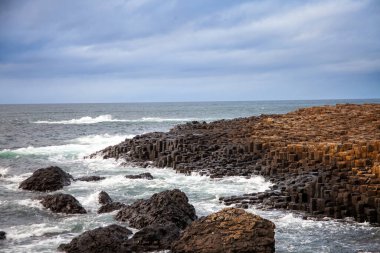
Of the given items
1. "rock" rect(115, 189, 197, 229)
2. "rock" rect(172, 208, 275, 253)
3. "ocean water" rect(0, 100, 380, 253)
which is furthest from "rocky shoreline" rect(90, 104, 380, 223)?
"rock" rect(172, 208, 275, 253)

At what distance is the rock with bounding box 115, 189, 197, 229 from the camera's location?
13.2 m

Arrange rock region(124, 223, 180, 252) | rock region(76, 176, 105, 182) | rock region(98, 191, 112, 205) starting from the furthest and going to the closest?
rock region(76, 176, 105, 182)
rock region(98, 191, 112, 205)
rock region(124, 223, 180, 252)

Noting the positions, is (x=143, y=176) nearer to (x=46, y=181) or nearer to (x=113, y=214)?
(x=46, y=181)

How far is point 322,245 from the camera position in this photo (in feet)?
39.0

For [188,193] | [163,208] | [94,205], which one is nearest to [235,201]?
[188,193]

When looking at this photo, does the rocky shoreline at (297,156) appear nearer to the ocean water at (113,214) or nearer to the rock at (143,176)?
the ocean water at (113,214)

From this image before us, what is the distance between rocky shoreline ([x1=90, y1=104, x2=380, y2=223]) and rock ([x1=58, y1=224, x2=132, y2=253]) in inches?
214

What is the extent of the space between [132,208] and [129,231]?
67.9 inches

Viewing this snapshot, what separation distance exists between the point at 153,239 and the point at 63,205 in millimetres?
4962

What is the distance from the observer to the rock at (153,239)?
11391 mm

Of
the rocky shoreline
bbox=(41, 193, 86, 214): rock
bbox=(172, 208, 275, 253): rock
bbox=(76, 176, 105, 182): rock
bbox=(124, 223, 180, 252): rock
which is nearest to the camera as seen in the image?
bbox=(172, 208, 275, 253): rock

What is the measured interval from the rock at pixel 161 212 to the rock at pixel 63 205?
161 cm

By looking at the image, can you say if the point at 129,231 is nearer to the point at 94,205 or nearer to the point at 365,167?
the point at 94,205

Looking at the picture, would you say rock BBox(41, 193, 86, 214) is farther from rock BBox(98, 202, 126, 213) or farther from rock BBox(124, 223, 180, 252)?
rock BBox(124, 223, 180, 252)
